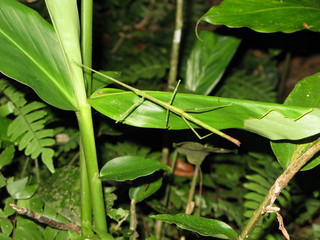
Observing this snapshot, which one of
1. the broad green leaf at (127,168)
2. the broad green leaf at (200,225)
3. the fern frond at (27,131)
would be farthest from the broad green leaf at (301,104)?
the fern frond at (27,131)

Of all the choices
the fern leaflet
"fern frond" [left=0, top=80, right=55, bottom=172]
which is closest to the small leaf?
"fern frond" [left=0, top=80, right=55, bottom=172]

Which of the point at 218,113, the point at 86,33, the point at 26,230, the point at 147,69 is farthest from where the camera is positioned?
the point at 147,69

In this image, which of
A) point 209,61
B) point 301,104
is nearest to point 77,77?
point 301,104

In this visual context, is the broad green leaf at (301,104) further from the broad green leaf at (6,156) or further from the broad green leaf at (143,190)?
the broad green leaf at (6,156)

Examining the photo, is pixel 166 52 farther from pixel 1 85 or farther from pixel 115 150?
pixel 1 85

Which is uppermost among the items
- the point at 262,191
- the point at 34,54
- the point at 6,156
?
the point at 34,54

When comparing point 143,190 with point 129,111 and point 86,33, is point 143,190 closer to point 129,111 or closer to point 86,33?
point 129,111

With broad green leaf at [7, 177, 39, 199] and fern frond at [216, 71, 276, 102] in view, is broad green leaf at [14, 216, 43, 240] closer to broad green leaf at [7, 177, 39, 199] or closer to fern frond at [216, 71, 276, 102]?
broad green leaf at [7, 177, 39, 199]
